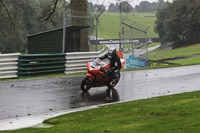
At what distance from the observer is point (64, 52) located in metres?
18.2

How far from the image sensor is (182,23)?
79750 millimetres

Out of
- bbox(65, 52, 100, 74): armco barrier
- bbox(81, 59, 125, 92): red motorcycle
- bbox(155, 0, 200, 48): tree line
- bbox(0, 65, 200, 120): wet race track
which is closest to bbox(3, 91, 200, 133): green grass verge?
bbox(0, 65, 200, 120): wet race track

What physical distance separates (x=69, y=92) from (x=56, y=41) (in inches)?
301

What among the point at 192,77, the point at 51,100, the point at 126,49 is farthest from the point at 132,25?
the point at 51,100

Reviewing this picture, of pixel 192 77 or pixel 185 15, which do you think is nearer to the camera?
pixel 192 77

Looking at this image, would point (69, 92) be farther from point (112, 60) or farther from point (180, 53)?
point (180, 53)

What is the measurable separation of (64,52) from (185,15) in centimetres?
6547

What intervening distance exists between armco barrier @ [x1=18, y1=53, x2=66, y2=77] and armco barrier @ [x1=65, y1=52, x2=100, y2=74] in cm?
29

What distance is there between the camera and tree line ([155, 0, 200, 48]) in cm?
7738

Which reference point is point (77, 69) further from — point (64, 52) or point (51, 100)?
point (51, 100)

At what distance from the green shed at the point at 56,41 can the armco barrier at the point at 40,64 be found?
111 centimetres

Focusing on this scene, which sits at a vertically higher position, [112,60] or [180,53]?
[180,53]

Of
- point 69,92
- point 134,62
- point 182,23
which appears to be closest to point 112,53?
point 69,92

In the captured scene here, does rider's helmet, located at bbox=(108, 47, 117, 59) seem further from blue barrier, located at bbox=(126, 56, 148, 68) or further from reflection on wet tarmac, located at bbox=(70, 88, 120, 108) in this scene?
blue barrier, located at bbox=(126, 56, 148, 68)
